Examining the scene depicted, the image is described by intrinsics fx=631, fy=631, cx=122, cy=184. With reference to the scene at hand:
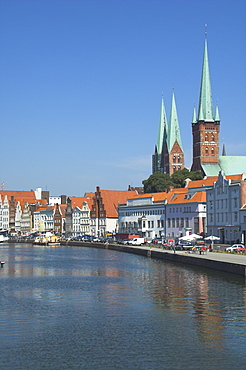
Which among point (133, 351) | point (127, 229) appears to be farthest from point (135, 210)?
point (133, 351)

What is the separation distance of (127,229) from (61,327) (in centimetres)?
12632

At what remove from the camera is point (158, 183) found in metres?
183

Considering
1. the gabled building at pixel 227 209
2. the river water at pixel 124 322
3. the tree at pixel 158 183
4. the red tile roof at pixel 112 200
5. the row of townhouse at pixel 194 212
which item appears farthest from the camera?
the tree at pixel 158 183

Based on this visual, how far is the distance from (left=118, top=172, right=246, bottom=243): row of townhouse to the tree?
1789cm

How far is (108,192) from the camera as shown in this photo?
18488 centimetres

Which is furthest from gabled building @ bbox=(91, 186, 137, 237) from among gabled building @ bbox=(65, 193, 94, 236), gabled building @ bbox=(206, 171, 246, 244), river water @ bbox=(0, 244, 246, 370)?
river water @ bbox=(0, 244, 246, 370)

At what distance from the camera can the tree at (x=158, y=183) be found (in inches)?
7141

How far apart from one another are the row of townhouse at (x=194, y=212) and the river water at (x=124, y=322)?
152ft

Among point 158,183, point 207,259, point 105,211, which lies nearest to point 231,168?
point 158,183

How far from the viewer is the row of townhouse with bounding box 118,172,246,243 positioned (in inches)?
4338

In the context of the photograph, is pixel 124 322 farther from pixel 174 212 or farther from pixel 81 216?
pixel 81 216

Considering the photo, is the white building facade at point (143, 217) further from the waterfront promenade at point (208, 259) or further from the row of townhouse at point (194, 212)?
the waterfront promenade at point (208, 259)

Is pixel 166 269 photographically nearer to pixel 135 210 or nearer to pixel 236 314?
pixel 236 314

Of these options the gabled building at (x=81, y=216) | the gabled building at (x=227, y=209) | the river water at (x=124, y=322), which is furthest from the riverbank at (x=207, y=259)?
the gabled building at (x=81, y=216)
